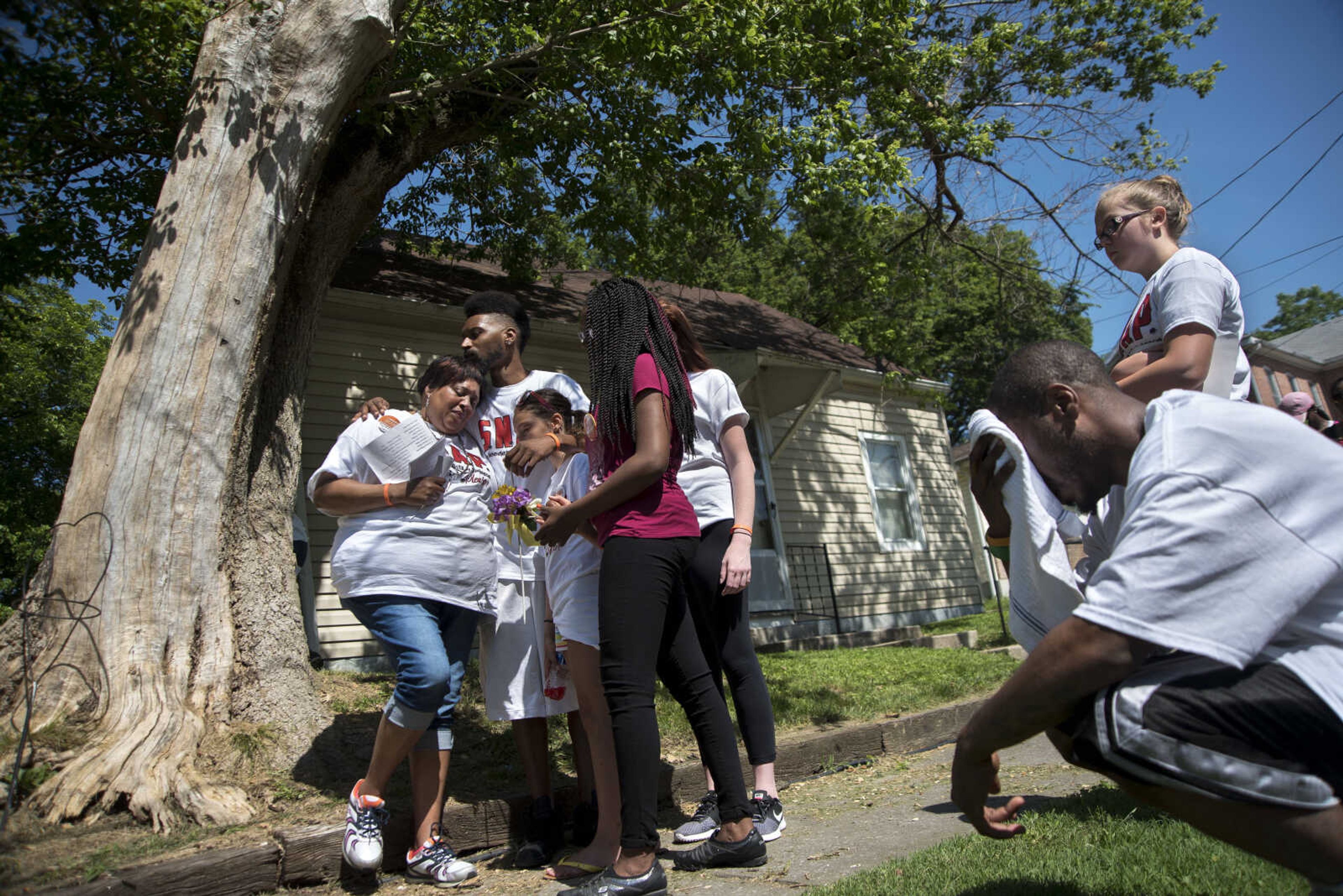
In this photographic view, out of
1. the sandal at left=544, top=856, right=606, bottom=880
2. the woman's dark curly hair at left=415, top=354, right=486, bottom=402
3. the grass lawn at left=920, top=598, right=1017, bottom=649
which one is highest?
the woman's dark curly hair at left=415, top=354, right=486, bottom=402

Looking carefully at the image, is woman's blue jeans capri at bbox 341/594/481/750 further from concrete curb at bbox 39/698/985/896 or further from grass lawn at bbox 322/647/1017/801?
grass lawn at bbox 322/647/1017/801

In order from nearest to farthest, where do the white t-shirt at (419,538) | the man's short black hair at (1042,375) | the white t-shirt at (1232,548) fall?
the white t-shirt at (1232,548), the man's short black hair at (1042,375), the white t-shirt at (419,538)

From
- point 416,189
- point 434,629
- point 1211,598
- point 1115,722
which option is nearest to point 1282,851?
point 1115,722

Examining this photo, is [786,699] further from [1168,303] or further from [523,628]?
[1168,303]

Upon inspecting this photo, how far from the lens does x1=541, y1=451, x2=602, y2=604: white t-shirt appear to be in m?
3.42

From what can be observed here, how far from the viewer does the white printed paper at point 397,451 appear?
3.51m

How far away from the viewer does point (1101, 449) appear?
73.0 inches

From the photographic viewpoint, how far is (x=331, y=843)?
3.31m

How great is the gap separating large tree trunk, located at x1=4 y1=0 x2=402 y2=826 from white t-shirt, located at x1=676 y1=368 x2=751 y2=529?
7.01ft

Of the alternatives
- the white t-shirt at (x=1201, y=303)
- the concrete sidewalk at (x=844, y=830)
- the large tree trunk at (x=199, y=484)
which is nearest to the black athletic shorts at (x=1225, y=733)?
the white t-shirt at (x=1201, y=303)

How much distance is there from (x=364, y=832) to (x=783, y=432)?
11.4 m

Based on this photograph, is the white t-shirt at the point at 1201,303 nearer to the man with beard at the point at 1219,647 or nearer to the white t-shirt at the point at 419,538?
the man with beard at the point at 1219,647

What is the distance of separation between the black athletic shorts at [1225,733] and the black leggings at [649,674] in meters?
1.54

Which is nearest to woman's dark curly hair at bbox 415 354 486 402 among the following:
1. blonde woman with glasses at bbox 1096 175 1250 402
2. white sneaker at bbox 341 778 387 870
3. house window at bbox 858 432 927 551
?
white sneaker at bbox 341 778 387 870
